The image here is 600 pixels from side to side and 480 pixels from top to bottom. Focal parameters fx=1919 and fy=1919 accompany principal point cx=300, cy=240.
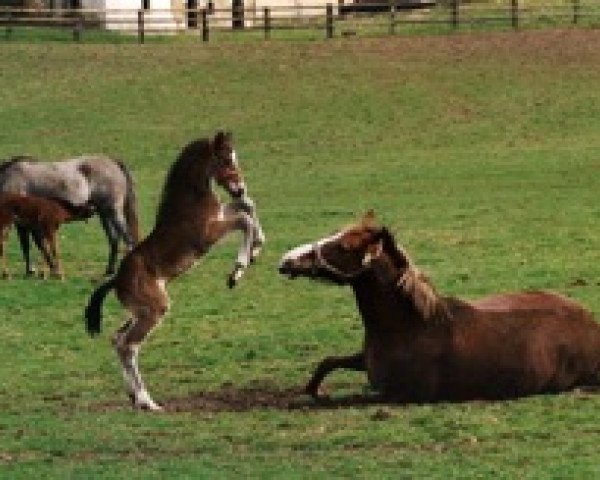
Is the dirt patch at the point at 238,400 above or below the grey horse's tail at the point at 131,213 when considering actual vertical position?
above

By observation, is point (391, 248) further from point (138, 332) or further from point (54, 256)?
point (54, 256)

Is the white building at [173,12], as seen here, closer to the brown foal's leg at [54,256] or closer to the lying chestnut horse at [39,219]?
the lying chestnut horse at [39,219]

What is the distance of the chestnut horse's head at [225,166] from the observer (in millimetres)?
12188

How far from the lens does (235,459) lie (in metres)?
10.2

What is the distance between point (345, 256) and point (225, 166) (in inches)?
40.4

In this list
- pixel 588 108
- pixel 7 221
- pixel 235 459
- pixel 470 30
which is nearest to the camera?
pixel 235 459

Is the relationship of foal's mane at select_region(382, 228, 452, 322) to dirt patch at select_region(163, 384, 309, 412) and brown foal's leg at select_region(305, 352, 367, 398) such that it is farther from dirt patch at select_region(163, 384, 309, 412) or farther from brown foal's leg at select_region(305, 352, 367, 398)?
dirt patch at select_region(163, 384, 309, 412)

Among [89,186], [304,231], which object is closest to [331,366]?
[89,186]

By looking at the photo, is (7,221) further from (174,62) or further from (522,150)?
(174,62)

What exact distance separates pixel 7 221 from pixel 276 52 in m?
31.0

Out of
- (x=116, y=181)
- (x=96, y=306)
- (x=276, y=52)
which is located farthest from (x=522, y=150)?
(x=96, y=306)

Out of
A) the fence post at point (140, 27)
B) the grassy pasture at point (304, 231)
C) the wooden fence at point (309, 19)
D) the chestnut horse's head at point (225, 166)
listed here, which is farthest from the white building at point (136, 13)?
the chestnut horse's head at point (225, 166)

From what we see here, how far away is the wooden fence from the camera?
186ft

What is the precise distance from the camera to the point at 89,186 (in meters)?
23.0
